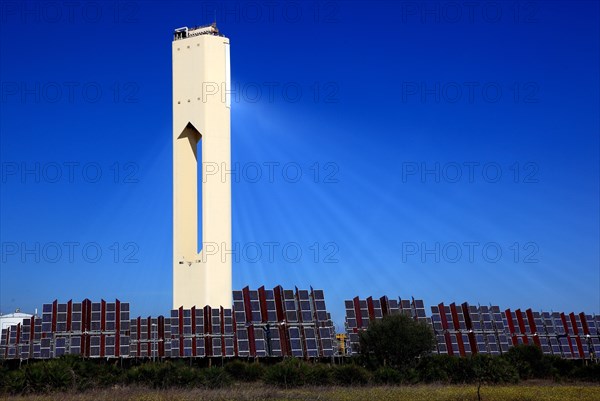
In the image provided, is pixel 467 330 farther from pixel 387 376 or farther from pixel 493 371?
pixel 387 376

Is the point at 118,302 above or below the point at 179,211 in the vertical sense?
below

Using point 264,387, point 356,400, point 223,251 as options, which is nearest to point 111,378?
point 264,387

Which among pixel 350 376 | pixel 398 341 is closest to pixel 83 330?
pixel 350 376

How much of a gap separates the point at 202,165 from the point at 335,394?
31872 millimetres

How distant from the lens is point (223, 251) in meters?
56.6

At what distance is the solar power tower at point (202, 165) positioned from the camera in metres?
55.6

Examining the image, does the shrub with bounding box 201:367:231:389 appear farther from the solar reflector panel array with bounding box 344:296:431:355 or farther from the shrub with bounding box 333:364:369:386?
the solar reflector panel array with bounding box 344:296:431:355

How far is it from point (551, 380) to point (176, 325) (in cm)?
2164

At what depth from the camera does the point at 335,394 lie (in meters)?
→ 28.0

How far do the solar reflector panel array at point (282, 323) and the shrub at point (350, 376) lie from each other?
19.2 ft

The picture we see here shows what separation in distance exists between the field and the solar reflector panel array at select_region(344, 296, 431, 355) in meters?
9.14

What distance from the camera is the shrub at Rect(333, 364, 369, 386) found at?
3275 centimetres

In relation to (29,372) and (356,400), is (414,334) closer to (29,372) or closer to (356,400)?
(356,400)

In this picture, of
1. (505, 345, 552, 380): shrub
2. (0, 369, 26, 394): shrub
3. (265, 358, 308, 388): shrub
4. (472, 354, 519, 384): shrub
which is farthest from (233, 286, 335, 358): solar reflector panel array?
(0, 369, 26, 394): shrub
